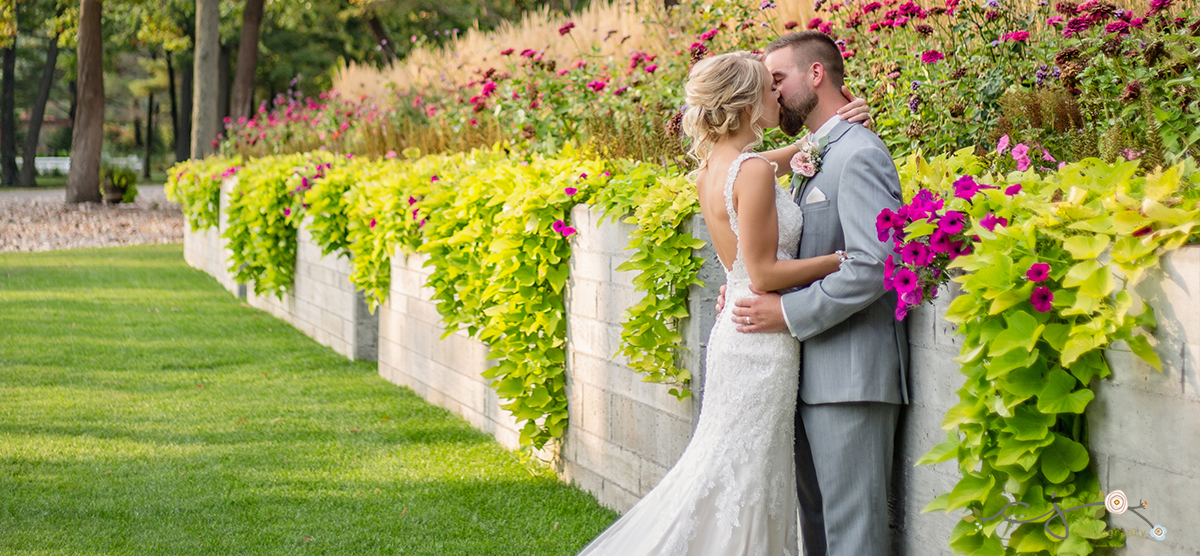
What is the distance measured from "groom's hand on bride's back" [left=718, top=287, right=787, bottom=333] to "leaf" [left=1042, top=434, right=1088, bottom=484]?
77 cm

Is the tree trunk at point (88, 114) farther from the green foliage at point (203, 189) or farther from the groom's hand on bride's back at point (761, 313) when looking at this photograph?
the groom's hand on bride's back at point (761, 313)

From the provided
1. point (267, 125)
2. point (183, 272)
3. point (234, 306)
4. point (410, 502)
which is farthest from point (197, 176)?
point (410, 502)

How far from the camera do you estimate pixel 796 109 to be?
2975 millimetres

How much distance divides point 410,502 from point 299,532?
22.1 inches

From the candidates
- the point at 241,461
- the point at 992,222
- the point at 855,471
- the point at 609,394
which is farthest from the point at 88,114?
the point at 992,222

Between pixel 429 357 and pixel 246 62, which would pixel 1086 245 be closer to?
pixel 429 357

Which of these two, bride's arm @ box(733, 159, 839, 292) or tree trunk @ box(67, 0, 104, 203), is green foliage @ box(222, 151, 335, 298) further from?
tree trunk @ box(67, 0, 104, 203)

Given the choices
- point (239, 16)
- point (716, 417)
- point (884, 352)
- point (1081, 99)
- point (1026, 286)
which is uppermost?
point (239, 16)

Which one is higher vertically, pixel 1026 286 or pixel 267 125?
pixel 267 125

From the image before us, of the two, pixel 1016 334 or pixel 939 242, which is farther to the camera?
pixel 939 242

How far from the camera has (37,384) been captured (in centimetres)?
712

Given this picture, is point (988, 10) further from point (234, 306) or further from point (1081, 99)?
point (234, 306)

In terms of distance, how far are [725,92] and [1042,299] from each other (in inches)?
40.6

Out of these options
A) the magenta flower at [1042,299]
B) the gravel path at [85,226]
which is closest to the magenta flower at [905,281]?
the magenta flower at [1042,299]
